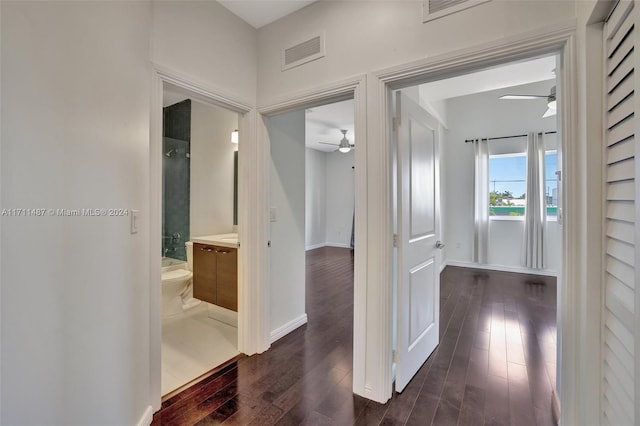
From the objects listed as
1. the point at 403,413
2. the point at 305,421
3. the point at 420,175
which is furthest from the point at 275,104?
the point at 403,413

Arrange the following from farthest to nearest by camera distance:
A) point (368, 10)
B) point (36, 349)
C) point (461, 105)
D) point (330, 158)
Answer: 1. point (330, 158)
2. point (461, 105)
3. point (368, 10)
4. point (36, 349)

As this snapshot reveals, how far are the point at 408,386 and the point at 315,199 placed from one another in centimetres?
623

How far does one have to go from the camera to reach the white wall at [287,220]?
2594 mm

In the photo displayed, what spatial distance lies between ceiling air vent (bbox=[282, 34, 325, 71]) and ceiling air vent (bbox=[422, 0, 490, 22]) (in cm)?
70

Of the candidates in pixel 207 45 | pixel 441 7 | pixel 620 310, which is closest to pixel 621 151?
pixel 620 310

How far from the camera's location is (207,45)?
1972 millimetres

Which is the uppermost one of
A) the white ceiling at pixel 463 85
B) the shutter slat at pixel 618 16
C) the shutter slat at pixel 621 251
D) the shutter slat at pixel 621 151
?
the white ceiling at pixel 463 85

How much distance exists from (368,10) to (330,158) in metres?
6.39

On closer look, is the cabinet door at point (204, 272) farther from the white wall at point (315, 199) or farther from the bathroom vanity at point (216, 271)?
the white wall at point (315, 199)

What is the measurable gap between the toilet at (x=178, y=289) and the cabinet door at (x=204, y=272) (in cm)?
19

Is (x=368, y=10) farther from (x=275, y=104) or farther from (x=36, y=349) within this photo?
(x=36, y=349)

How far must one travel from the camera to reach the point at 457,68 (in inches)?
60.3

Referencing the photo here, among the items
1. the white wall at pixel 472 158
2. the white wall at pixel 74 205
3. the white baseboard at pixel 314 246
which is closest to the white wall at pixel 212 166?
the white wall at pixel 74 205

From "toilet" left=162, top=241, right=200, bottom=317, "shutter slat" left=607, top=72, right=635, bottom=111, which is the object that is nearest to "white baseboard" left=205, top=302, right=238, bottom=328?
"toilet" left=162, top=241, right=200, bottom=317
